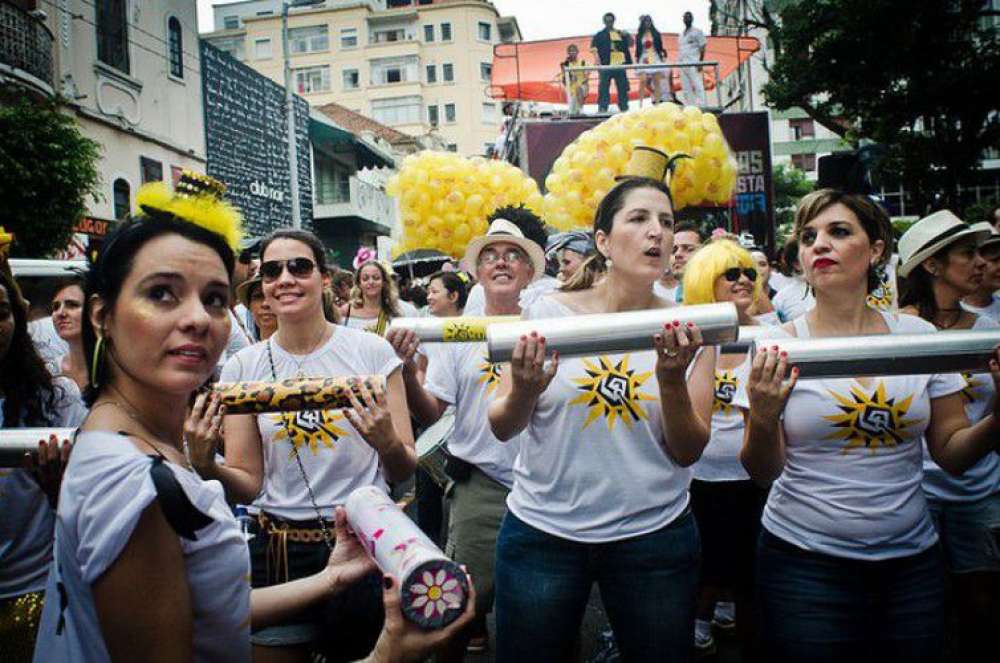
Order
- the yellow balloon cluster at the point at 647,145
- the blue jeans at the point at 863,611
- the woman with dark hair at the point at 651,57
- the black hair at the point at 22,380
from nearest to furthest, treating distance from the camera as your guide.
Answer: the blue jeans at the point at 863,611 → the black hair at the point at 22,380 → the yellow balloon cluster at the point at 647,145 → the woman with dark hair at the point at 651,57

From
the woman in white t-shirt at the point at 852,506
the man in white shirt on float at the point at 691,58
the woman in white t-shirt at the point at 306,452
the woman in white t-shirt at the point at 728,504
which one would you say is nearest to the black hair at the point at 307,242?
the woman in white t-shirt at the point at 306,452

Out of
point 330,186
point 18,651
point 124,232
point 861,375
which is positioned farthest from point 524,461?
point 330,186

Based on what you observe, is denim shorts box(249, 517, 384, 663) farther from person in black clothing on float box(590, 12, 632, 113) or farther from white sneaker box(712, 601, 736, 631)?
person in black clothing on float box(590, 12, 632, 113)

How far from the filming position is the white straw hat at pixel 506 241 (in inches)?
177

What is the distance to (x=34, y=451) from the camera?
7.82ft

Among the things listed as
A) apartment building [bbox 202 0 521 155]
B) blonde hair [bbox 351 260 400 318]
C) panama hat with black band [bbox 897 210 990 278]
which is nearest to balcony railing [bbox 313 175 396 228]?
apartment building [bbox 202 0 521 155]

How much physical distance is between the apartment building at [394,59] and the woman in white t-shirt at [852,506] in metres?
61.0

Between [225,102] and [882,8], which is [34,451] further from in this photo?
[225,102]

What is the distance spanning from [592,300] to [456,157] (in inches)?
161

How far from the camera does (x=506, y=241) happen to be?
4496 mm

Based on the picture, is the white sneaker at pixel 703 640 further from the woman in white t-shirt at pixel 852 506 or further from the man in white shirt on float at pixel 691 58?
the man in white shirt on float at pixel 691 58

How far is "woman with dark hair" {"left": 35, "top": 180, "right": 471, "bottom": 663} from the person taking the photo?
4.42 feet

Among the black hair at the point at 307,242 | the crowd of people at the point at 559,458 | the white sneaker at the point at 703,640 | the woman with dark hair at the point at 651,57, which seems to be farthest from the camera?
the woman with dark hair at the point at 651,57

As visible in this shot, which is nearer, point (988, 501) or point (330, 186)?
point (988, 501)
